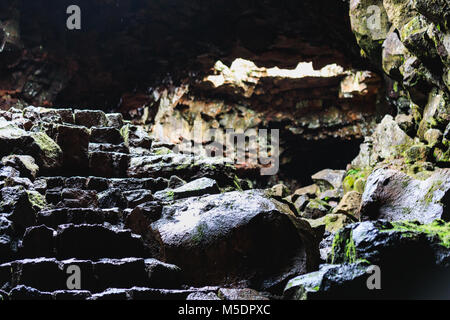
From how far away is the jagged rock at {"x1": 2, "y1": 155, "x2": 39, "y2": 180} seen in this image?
21.0 ft

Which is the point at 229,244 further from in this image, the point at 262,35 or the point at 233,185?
the point at 262,35

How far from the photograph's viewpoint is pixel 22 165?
21.3ft

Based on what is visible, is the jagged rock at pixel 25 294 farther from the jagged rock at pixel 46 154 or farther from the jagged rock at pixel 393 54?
the jagged rock at pixel 393 54

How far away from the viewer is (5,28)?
19.3m

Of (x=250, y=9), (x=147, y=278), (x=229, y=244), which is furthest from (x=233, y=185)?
(x=250, y=9)

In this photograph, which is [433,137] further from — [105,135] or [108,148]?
[105,135]

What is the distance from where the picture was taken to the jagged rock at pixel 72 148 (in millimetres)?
7324

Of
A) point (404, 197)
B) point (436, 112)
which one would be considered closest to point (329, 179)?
point (436, 112)

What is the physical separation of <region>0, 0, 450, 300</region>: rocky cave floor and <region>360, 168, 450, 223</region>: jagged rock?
3cm

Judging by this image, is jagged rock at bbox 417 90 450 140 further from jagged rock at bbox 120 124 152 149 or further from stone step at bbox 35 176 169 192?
jagged rock at bbox 120 124 152 149

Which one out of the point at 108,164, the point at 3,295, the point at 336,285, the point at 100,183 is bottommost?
the point at 3,295

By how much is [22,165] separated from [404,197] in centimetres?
701

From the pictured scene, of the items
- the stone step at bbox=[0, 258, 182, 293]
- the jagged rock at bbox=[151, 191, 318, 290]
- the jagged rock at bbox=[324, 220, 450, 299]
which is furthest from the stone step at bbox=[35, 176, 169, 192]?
the jagged rock at bbox=[324, 220, 450, 299]

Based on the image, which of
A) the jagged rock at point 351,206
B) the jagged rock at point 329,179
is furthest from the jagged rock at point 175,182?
the jagged rock at point 329,179
